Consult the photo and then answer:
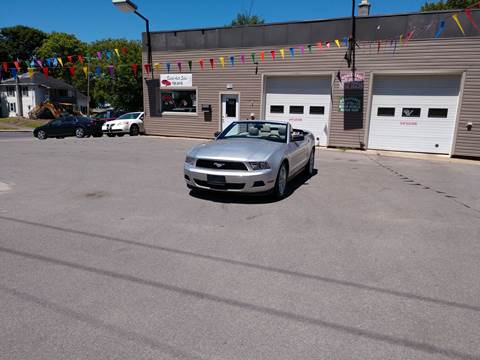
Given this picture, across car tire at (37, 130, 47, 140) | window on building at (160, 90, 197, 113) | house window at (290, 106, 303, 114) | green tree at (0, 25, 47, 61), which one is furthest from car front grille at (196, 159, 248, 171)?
green tree at (0, 25, 47, 61)

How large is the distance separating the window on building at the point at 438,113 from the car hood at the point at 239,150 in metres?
9.56

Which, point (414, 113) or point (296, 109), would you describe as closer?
point (414, 113)

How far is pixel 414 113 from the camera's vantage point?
14.0 meters

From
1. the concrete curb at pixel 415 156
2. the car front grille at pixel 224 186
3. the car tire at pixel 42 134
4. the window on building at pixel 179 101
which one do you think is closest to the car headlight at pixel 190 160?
the car front grille at pixel 224 186

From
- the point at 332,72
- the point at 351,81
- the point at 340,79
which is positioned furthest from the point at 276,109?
the point at 351,81

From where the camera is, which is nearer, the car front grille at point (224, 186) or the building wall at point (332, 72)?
the car front grille at point (224, 186)

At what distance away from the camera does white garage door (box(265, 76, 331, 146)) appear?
50.0 feet

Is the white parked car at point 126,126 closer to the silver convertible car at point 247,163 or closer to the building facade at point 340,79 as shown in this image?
the building facade at point 340,79

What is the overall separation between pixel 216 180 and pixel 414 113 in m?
11.0

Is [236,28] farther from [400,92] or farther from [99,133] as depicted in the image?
[99,133]

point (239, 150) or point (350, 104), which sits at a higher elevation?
point (350, 104)

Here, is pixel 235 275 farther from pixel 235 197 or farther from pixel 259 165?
pixel 235 197

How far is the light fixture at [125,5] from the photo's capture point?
14.9 metres

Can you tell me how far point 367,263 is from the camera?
3947mm
